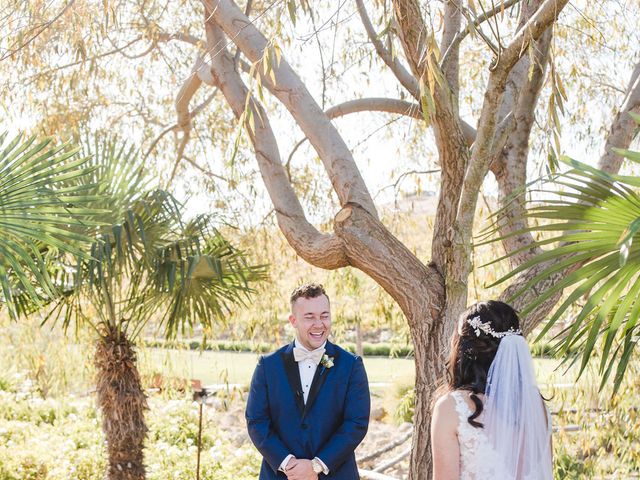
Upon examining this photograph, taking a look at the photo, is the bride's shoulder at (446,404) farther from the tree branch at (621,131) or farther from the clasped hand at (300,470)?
the tree branch at (621,131)

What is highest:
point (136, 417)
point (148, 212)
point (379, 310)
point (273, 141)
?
point (273, 141)

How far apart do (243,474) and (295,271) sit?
2.32 metres

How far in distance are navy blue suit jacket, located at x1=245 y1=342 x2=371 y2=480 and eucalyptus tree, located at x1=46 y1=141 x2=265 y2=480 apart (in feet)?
7.53

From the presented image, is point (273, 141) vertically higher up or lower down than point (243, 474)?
higher up

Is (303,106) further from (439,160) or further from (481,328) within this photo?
(481,328)

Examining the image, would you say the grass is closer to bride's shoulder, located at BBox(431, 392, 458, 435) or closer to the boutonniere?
the boutonniere

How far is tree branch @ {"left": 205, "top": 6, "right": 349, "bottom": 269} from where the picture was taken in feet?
19.6

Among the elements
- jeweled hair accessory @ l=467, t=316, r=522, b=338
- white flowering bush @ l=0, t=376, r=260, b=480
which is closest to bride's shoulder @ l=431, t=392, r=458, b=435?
jeweled hair accessory @ l=467, t=316, r=522, b=338

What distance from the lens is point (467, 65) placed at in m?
8.80

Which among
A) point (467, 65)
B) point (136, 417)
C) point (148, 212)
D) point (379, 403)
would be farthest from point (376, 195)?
point (379, 403)

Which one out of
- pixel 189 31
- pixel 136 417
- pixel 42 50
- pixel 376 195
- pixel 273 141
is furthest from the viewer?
pixel 189 31

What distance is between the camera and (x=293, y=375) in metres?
4.29

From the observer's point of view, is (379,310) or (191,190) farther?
(191,190)

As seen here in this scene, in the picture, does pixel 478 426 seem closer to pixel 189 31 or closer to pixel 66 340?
pixel 189 31
